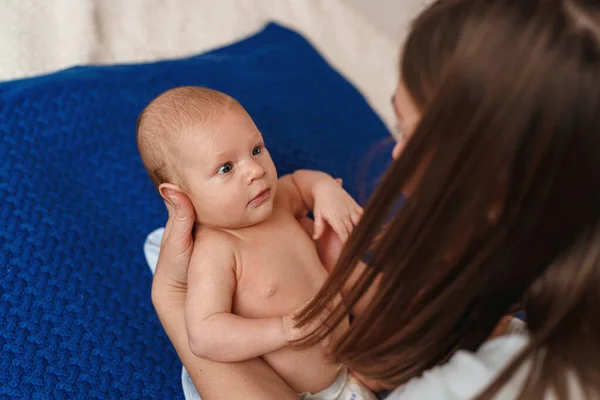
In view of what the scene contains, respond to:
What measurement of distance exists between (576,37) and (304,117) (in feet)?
2.96

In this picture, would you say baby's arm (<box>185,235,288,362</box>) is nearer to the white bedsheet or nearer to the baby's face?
the baby's face

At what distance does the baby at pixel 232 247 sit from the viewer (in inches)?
31.0

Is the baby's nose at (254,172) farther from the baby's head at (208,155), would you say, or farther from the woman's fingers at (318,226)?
the woman's fingers at (318,226)

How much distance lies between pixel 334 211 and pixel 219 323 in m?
0.29

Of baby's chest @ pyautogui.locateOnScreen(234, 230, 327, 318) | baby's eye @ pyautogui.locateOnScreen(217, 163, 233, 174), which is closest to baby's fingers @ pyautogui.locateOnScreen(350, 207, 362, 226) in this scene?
baby's chest @ pyautogui.locateOnScreen(234, 230, 327, 318)

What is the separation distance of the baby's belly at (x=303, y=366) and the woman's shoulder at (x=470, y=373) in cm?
21

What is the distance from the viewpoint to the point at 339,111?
4.70 feet

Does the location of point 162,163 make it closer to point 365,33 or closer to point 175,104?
point 175,104

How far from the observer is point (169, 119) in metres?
0.83

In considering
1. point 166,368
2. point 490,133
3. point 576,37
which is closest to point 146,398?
point 166,368

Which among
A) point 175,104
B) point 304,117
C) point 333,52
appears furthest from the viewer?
point 333,52

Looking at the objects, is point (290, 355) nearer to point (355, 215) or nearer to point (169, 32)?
point (355, 215)

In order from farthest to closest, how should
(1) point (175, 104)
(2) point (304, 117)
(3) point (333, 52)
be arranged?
(3) point (333, 52) → (2) point (304, 117) → (1) point (175, 104)

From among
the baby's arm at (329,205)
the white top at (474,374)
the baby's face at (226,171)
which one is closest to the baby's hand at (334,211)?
the baby's arm at (329,205)
